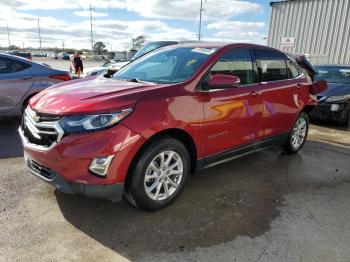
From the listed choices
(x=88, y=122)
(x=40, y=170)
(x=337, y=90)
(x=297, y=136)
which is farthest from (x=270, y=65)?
(x=337, y=90)

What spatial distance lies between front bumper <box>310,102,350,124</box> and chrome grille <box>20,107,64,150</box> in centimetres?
644

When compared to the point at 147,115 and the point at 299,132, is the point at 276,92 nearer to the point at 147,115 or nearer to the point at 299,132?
the point at 299,132

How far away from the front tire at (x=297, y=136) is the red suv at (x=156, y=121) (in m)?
0.66

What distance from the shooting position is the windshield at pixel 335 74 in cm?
880

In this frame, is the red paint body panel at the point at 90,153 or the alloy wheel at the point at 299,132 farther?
the alloy wheel at the point at 299,132

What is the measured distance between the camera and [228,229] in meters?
3.21

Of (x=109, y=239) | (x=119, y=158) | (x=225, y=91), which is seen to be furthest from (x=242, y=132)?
(x=109, y=239)

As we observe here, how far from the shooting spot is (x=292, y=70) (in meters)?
5.33

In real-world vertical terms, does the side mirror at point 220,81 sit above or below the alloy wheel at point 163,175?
above

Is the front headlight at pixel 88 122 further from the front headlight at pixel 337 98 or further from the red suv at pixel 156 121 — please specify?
the front headlight at pixel 337 98

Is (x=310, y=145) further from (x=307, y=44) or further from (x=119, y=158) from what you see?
(x=307, y=44)

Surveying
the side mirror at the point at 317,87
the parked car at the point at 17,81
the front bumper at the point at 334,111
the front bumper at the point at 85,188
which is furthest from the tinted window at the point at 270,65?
the parked car at the point at 17,81

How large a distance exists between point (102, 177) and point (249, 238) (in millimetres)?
1412

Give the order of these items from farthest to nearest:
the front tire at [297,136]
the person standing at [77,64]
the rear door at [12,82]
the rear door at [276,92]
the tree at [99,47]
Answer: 1. the tree at [99,47]
2. the person standing at [77,64]
3. the rear door at [12,82]
4. the front tire at [297,136]
5. the rear door at [276,92]
